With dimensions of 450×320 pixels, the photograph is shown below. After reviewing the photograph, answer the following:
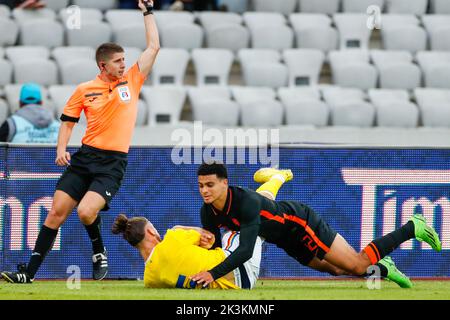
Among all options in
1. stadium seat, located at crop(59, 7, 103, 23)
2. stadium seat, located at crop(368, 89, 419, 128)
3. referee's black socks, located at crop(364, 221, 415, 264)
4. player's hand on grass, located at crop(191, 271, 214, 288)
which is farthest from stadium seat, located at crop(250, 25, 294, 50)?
player's hand on grass, located at crop(191, 271, 214, 288)

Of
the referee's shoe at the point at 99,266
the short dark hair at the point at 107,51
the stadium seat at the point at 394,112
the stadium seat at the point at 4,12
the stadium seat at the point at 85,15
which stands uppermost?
the short dark hair at the point at 107,51

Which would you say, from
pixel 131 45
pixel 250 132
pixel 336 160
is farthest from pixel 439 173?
pixel 131 45

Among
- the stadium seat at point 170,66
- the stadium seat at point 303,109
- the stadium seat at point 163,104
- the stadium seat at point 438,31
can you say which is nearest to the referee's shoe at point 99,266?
the stadium seat at point 163,104

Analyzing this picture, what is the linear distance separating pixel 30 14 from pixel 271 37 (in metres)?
3.10

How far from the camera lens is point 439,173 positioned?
455 inches

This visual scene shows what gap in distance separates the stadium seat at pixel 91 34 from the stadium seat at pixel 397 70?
3471 millimetres

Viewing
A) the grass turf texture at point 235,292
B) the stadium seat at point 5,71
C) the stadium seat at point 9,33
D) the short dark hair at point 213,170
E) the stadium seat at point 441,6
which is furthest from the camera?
the stadium seat at point 441,6

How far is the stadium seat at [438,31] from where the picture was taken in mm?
16453

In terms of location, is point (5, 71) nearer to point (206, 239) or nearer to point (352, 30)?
point (352, 30)

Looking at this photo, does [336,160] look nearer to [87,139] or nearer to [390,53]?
[87,139]

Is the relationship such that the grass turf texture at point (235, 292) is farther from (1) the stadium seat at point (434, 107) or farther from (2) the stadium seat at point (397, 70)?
(2) the stadium seat at point (397, 70)

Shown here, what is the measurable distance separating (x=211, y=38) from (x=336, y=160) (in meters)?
4.71

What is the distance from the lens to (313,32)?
1608 centimetres

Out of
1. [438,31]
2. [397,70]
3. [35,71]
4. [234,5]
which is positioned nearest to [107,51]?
[35,71]
